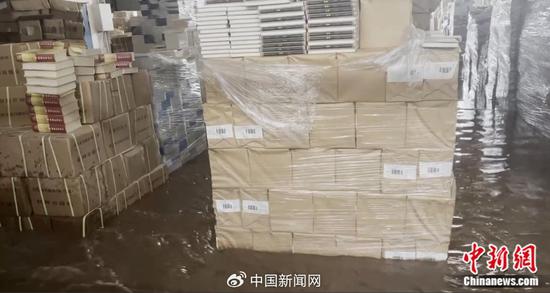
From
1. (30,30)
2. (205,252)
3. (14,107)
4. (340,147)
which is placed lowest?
(205,252)

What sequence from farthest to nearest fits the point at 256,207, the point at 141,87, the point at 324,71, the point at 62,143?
the point at 141,87 → the point at 62,143 → the point at 256,207 → the point at 324,71

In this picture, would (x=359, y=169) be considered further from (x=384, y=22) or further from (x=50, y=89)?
(x=50, y=89)

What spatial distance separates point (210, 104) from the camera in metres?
2.61

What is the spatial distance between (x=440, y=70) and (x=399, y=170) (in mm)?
585

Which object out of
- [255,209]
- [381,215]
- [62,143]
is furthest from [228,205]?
[62,143]

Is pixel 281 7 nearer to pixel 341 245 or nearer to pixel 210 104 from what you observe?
pixel 210 104

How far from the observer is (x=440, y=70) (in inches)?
90.0

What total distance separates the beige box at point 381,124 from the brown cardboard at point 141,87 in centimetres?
213

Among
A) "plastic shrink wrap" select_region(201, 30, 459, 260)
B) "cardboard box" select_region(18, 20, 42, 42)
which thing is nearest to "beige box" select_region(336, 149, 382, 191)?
"plastic shrink wrap" select_region(201, 30, 459, 260)

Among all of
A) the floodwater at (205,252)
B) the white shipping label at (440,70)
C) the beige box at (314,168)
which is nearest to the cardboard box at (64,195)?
the floodwater at (205,252)

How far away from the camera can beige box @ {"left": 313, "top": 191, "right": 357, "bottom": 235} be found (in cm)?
258

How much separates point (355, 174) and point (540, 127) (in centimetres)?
367

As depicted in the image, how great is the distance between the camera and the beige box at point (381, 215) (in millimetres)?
2523

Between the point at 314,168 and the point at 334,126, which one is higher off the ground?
the point at 334,126
